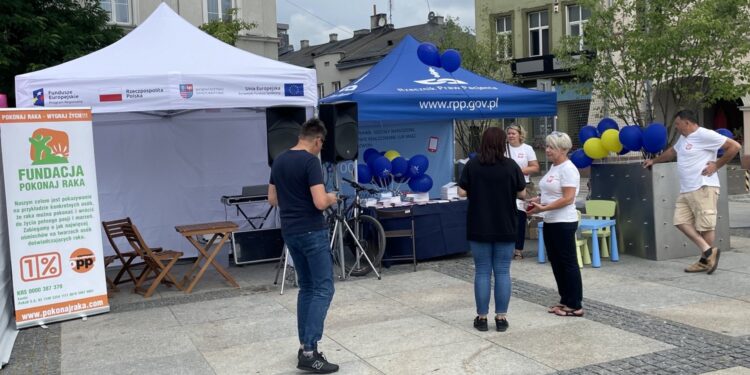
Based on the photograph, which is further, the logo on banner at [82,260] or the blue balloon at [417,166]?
the blue balloon at [417,166]

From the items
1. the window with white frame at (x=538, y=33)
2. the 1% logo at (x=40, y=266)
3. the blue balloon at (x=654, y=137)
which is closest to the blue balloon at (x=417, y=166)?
the blue balloon at (x=654, y=137)

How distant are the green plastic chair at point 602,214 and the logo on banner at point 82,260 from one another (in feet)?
17.3

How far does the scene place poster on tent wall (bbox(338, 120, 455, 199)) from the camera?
1131 cm

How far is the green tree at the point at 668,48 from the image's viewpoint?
11695mm

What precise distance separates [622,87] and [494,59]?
13254 millimetres

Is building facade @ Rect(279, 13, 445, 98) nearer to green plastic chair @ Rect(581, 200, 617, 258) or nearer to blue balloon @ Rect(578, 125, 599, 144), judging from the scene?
blue balloon @ Rect(578, 125, 599, 144)

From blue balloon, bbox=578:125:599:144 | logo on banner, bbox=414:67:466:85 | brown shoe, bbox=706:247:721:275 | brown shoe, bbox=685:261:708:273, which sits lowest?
brown shoe, bbox=685:261:708:273

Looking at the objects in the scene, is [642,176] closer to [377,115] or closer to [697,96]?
[377,115]

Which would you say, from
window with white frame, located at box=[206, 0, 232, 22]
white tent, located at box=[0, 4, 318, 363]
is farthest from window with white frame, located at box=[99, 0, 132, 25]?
white tent, located at box=[0, 4, 318, 363]

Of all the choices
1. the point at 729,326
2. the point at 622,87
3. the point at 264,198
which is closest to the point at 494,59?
the point at 622,87

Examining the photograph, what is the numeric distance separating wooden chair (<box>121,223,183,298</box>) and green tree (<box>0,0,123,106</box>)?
8.22 metres

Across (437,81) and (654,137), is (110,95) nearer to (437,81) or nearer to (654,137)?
(437,81)

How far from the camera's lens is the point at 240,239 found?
30.1 feet

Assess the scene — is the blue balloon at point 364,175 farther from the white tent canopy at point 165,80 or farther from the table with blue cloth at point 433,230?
the white tent canopy at point 165,80
